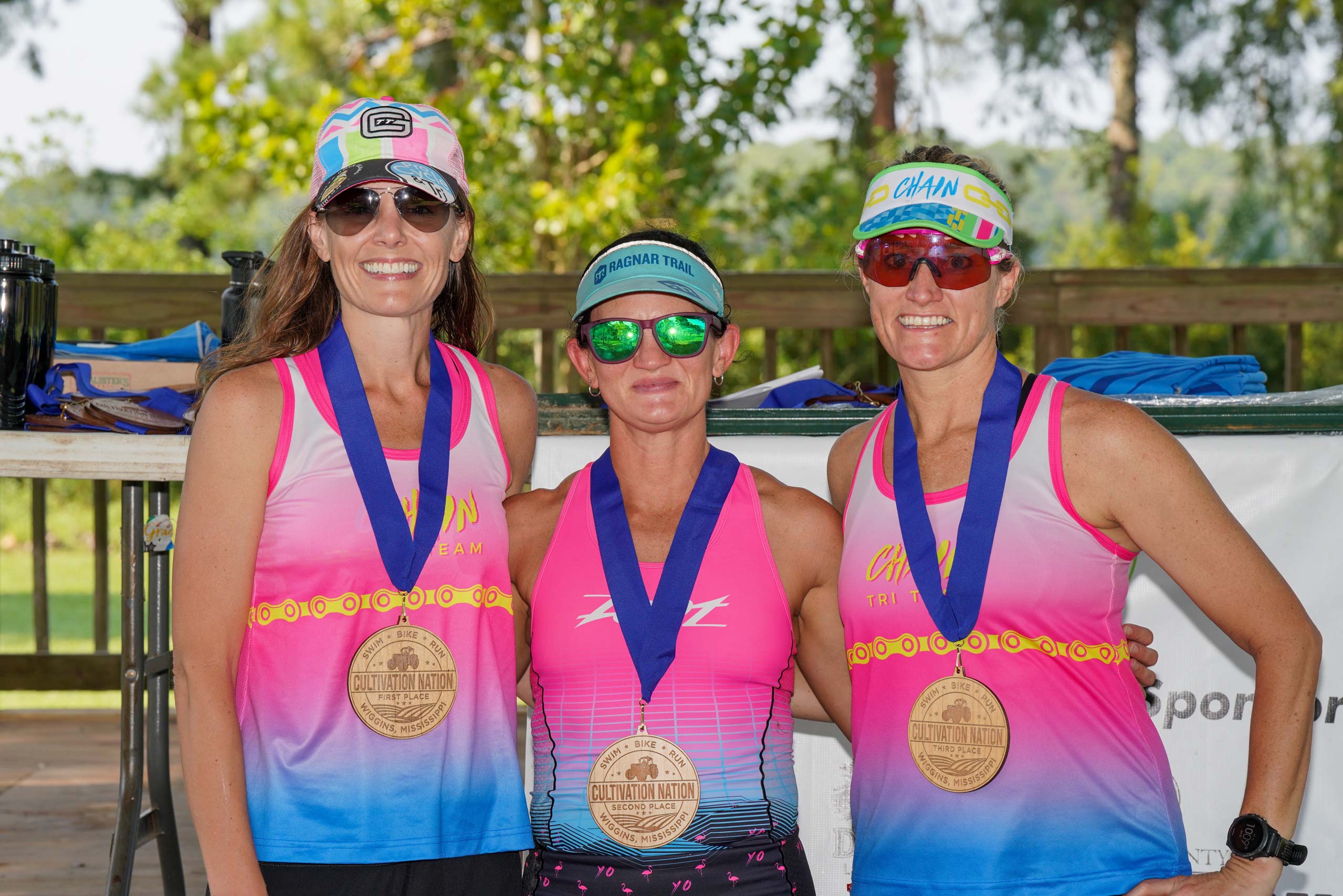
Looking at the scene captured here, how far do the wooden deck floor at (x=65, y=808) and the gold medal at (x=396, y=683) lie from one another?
2.02 m

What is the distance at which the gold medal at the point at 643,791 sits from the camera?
2104 mm

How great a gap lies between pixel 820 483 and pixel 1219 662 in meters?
1.00

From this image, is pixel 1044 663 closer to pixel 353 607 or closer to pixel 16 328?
pixel 353 607

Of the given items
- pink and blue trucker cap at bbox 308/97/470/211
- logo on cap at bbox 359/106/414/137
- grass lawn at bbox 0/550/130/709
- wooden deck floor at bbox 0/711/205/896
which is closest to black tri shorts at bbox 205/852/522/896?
pink and blue trucker cap at bbox 308/97/470/211

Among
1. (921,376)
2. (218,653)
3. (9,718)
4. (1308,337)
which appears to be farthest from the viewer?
(1308,337)

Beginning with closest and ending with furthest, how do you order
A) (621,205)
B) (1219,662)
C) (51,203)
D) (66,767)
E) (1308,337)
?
(1219,662)
(66,767)
(621,205)
(1308,337)
(51,203)

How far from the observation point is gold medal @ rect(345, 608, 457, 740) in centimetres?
208

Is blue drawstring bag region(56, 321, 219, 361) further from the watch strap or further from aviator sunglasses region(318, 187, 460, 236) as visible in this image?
the watch strap

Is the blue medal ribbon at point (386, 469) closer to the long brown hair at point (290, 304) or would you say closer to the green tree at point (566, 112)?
the long brown hair at point (290, 304)

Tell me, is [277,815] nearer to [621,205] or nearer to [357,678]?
[357,678]

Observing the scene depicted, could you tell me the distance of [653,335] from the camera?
2307mm

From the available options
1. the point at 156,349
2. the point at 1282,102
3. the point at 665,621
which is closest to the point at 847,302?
the point at 156,349

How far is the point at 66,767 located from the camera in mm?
4762

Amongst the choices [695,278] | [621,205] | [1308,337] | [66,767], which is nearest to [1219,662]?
[695,278]
